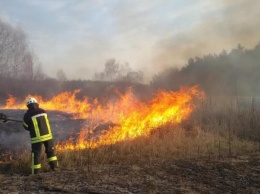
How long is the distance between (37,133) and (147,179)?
324cm

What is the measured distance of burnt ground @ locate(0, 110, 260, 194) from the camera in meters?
7.11

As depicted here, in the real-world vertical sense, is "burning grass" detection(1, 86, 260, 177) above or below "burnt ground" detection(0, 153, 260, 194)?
above

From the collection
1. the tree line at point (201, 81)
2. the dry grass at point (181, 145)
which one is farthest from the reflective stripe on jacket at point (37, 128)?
the tree line at point (201, 81)

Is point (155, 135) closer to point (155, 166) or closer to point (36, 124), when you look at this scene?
point (155, 166)

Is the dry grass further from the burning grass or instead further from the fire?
the fire

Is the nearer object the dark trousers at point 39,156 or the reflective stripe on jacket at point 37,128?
the dark trousers at point 39,156

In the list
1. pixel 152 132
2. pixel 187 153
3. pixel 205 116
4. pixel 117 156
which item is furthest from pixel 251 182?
pixel 205 116

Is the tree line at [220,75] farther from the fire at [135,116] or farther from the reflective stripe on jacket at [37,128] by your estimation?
the reflective stripe on jacket at [37,128]

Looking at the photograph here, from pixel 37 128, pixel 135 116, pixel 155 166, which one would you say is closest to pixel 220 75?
pixel 135 116

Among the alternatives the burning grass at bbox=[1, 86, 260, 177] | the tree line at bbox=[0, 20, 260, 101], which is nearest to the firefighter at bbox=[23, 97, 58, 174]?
the burning grass at bbox=[1, 86, 260, 177]

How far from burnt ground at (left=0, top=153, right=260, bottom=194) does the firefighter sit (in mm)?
334

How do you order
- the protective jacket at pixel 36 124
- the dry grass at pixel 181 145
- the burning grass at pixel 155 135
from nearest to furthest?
the protective jacket at pixel 36 124 < the dry grass at pixel 181 145 < the burning grass at pixel 155 135

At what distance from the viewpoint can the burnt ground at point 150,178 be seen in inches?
280

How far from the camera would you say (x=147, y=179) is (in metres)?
7.88
